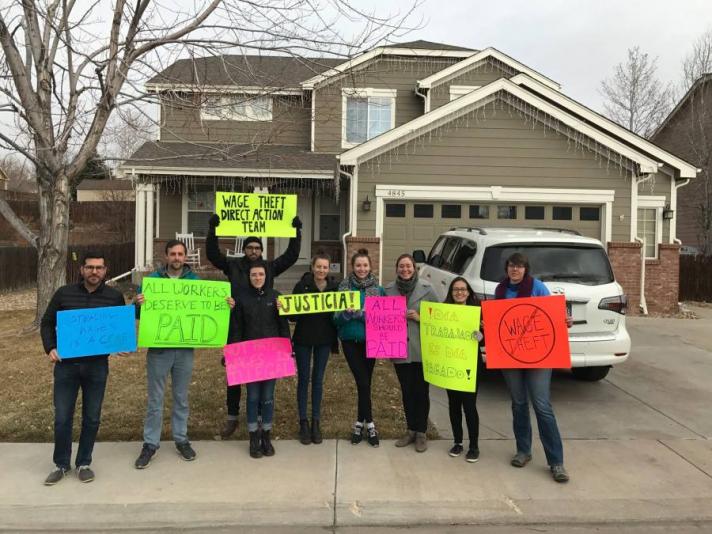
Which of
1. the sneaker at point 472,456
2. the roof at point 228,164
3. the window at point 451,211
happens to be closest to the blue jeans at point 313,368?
the sneaker at point 472,456

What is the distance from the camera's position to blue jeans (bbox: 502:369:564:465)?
4.32 m

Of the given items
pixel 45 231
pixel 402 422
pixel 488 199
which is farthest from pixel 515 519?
pixel 488 199

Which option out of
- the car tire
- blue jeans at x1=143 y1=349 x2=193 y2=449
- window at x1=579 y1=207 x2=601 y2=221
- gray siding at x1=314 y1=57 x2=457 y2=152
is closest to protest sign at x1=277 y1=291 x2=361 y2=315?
blue jeans at x1=143 y1=349 x2=193 y2=449

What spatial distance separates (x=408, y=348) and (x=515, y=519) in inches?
59.1

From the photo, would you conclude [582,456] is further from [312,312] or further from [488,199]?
[488,199]

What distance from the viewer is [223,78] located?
40.6ft

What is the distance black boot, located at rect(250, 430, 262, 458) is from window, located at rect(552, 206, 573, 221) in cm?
1021

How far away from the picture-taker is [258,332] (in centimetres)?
474

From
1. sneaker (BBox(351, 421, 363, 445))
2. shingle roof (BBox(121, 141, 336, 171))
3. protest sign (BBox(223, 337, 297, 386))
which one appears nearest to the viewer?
protest sign (BBox(223, 337, 297, 386))

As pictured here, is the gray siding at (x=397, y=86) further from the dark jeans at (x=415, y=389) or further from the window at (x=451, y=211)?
the dark jeans at (x=415, y=389)

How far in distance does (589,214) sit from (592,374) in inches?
270

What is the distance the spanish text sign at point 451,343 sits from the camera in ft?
14.9

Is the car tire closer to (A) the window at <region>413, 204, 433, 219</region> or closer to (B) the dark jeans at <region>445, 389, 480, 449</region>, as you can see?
(B) the dark jeans at <region>445, 389, 480, 449</region>

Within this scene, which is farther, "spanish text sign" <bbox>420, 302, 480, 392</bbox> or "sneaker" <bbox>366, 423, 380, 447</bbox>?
"sneaker" <bbox>366, 423, 380, 447</bbox>
